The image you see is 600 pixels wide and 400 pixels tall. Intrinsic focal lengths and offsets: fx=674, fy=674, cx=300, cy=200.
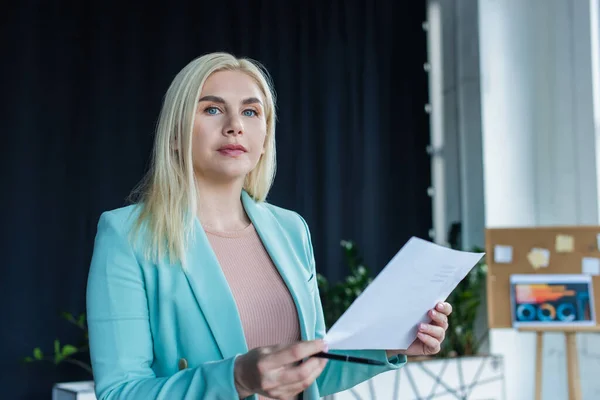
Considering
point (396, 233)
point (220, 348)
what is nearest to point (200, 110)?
point (220, 348)

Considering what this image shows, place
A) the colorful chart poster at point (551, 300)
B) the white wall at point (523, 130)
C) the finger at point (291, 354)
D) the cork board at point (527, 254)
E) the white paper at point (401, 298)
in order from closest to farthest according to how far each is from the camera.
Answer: the finger at point (291, 354) → the white paper at point (401, 298) → the colorful chart poster at point (551, 300) → the cork board at point (527, 254) → the white wall at point (523, 130)

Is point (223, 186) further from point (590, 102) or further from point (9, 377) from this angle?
point (590, 102)

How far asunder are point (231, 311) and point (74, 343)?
3603 millimetres

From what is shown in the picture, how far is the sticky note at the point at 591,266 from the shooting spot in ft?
12.4

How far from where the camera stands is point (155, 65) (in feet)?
15.6

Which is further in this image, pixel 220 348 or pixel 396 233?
pixel 396 233

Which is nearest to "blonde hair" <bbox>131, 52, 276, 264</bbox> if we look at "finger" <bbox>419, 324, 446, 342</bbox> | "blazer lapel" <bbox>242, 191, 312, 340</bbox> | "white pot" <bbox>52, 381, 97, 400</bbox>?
"blazer lapel" <bbox>242, 191, 312, 340</bbox>

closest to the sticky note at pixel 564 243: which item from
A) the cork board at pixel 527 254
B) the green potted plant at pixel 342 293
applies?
the cork board at pixel 527 254

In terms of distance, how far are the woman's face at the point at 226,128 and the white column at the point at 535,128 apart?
3.77 m

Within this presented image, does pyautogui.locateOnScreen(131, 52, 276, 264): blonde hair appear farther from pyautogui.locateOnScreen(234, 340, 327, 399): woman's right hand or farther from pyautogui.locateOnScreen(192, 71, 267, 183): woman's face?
pyautogui.locateOnScreen(234, 340, 327, 399): woman's right hand

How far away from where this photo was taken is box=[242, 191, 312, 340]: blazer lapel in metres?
1.22

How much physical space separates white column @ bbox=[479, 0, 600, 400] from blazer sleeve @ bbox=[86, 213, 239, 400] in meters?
3.97

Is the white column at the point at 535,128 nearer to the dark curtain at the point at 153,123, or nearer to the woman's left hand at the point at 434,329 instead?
the dark curtain at the point at 153,123

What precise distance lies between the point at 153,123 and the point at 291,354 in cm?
401
